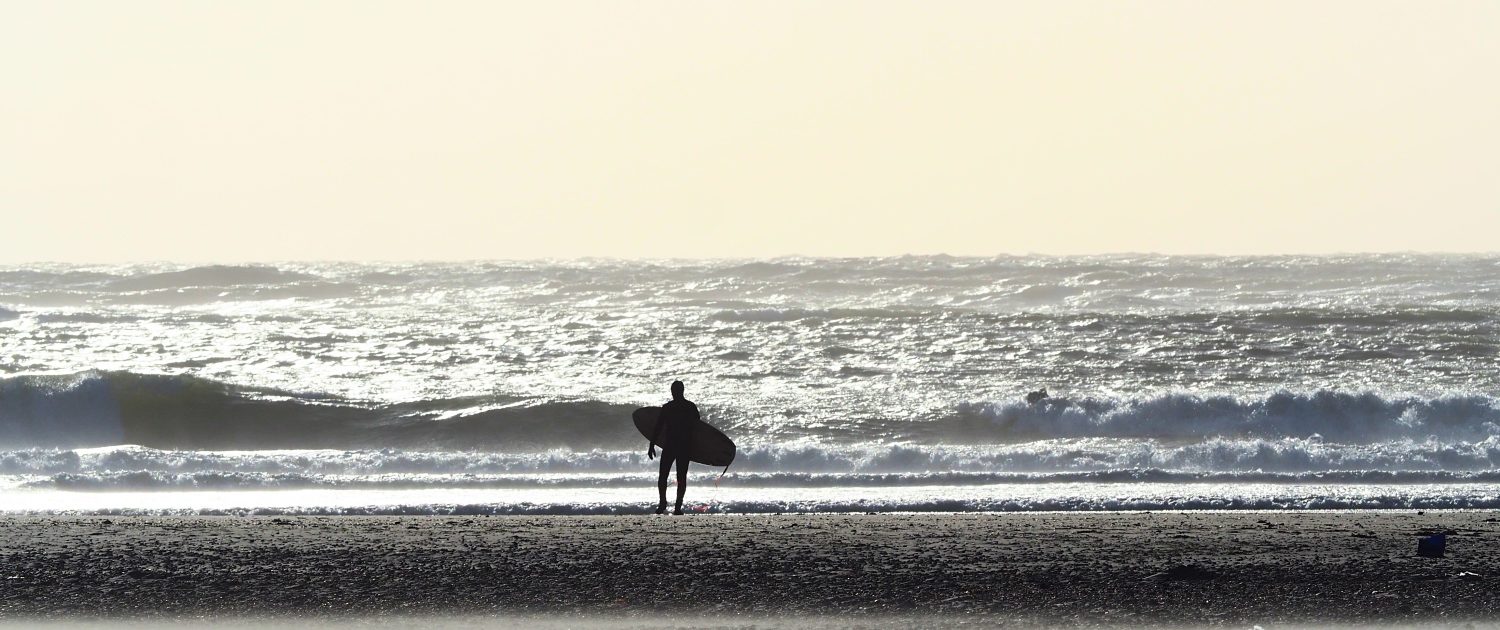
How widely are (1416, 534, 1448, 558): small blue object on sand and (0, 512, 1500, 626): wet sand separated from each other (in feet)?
0.35

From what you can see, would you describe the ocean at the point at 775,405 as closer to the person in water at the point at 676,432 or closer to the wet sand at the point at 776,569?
the person in water at the point at 676,432

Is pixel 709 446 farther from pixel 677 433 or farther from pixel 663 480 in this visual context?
pixel 663 480

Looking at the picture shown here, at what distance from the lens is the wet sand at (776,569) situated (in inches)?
307

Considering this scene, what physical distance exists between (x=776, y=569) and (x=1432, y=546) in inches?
166

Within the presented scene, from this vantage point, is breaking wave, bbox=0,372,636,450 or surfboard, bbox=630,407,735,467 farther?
breaking wave, bbox=0,372,636,450

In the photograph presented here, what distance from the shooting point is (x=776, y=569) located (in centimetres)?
873

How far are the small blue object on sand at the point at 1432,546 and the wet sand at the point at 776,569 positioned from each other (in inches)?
4.2

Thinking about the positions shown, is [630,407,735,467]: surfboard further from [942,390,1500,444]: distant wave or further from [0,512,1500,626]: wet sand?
[942,390,1500,444]: distant wave

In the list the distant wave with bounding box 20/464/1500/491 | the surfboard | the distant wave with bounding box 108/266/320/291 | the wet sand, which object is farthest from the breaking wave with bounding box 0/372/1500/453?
the distant wave with bounding box 108/266/320/291

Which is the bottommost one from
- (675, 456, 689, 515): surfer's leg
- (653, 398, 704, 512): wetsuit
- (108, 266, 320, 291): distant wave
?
(675, 456, 689, 515): surfer's leg

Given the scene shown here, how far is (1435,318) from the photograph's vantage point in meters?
27.4

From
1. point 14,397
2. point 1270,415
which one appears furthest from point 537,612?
point 14,397

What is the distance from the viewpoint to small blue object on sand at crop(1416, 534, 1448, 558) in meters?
9.02

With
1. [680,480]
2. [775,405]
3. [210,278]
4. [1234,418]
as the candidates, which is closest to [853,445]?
[775,405]
